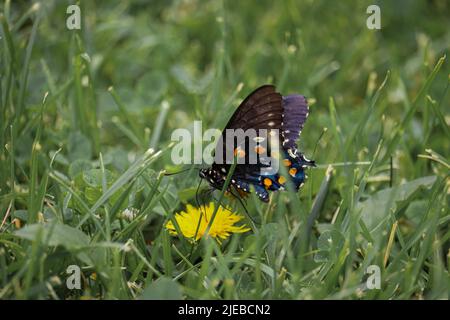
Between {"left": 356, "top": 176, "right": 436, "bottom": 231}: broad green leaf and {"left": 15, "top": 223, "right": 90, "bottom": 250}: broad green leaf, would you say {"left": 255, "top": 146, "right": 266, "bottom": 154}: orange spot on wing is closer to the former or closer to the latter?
{"left": 356, "top": 176, "right": 436, "bottom": 231}: broad green leaf

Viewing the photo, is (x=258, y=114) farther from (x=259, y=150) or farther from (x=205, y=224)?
(x=205, y=224)

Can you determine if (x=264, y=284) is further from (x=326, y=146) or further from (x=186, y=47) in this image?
(x=186, y=47)

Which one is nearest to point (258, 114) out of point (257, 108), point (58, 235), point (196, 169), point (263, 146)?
point (257, 108)

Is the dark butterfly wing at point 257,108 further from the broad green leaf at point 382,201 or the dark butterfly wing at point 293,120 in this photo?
the broad green leaf at point 382,201

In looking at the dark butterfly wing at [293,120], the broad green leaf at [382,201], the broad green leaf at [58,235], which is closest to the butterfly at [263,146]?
the dark butterfly wing at [293,120]

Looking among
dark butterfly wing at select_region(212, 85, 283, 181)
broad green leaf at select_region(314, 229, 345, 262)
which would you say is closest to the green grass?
broad green leaf at select_region(314, 229, 345, 262)

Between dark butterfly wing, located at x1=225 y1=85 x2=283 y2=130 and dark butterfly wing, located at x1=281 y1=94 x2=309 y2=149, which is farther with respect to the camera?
dark butterfly wing, located at x1=281 y1=94 x2=309 y2=149

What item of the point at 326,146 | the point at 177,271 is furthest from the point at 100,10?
the point at 177,271
